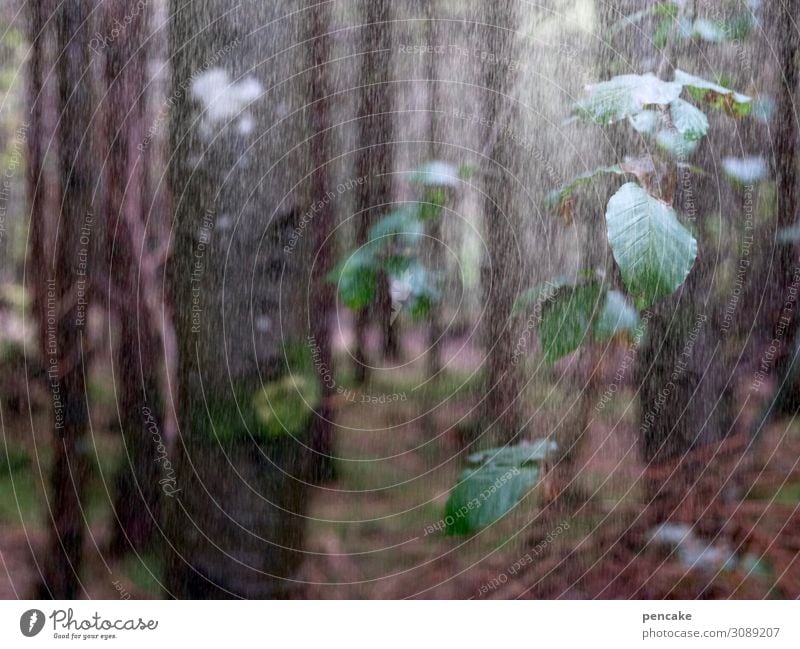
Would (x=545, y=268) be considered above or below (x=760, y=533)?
above

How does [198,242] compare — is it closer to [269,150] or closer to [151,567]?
[269,150]

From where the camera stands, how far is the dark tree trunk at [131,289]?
0.62m

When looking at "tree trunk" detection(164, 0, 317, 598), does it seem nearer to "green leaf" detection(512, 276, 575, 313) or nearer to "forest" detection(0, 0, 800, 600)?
"forest" detection(0, 0, 800, 600)

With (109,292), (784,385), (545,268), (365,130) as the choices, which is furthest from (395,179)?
(784,385)

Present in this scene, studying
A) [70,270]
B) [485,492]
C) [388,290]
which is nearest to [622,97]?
[388,290]

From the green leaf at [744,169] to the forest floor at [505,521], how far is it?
0.20 metres

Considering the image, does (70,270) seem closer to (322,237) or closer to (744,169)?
(322,237)

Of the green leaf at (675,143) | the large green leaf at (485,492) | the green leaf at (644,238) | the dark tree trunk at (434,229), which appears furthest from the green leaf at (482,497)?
the green leaf at (675,143)

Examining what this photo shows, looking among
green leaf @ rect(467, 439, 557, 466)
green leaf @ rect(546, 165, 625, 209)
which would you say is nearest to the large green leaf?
green leaf @ rect(467, 439, 557, 466)

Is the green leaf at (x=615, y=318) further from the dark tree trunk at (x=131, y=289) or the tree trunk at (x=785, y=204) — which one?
the dark tree trunk at (x=131, y=289)
